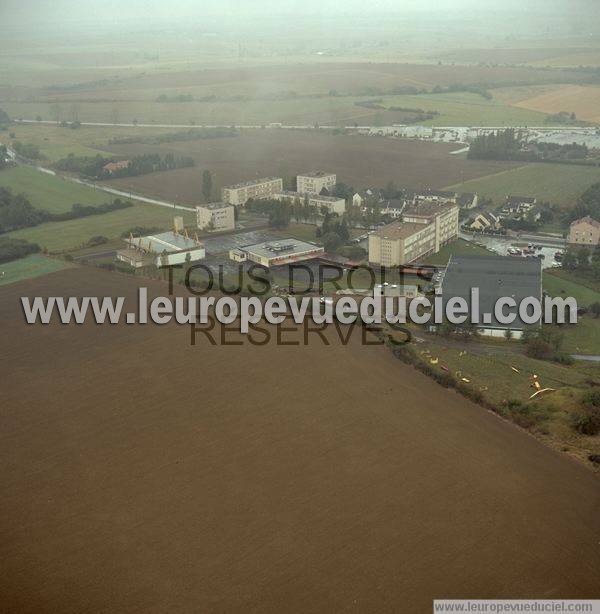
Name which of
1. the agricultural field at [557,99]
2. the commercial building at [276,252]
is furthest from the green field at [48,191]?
the agricultural field at [557,99]

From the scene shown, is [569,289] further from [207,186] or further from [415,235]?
[207,186]

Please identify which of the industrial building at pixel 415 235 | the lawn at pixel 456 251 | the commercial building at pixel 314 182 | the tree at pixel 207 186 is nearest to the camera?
the industrial building at pixel 415 235

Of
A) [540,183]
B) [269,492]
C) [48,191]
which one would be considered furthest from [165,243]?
[540,183]

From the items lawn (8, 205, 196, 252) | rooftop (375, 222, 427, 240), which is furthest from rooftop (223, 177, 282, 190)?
rooftop (375, 222, 427, 240)

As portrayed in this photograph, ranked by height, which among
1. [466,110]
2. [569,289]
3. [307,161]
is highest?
[466,110]

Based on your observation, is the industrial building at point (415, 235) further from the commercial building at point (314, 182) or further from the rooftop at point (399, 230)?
the commercial building at point (314, 182)

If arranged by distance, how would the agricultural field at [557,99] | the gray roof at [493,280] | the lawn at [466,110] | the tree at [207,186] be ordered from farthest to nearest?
the agricultural field at [557,99] < the lawn at [466,110] < the tree at [207,186] < the gray roof at [493,280]

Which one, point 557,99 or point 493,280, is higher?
point 557,99

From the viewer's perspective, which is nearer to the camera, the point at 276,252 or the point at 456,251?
the point at 276,252
